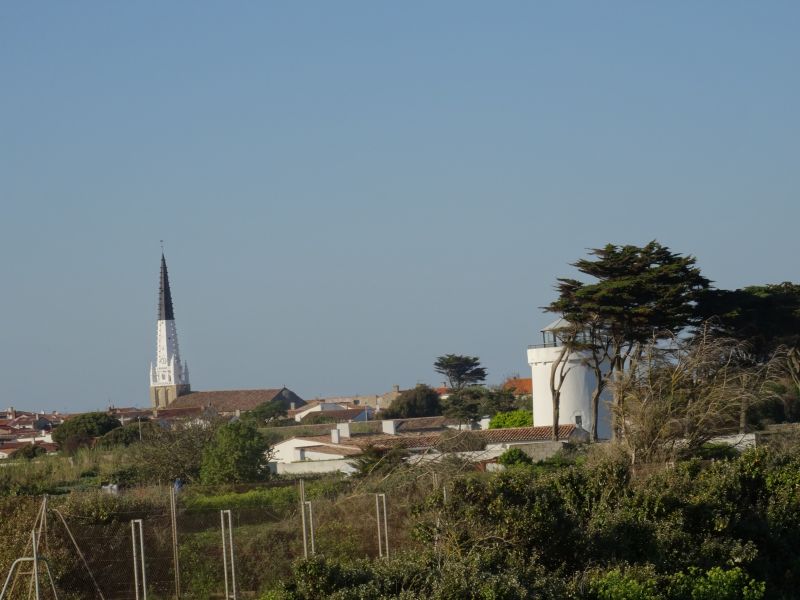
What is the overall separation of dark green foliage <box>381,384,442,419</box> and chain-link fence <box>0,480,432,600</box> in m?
64.2

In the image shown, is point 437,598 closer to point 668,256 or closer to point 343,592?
point 343,592

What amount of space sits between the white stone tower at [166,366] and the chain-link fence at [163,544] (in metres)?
114

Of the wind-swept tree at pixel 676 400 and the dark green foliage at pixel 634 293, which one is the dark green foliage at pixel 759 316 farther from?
the wind-swept tree at pixel 676 400

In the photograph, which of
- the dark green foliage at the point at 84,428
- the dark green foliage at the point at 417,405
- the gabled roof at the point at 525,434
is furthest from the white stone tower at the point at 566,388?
the dark green foliage at the point at 417,405

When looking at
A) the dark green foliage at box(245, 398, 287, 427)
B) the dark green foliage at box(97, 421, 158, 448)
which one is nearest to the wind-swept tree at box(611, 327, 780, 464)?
A: the dark green foliage at box(97, 421, 158, 448)

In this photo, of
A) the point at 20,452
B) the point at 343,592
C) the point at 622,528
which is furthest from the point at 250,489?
the point at 20,452

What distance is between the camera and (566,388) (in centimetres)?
4781

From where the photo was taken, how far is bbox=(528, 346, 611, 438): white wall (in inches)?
1863

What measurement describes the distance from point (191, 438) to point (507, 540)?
27655 millimetres

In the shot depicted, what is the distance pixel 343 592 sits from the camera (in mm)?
9469

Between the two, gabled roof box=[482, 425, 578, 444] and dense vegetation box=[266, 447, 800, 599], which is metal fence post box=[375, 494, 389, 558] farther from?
gabled roof box=[482, 425, 578, 444]

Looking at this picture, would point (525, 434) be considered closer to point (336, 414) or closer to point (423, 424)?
point (423, 424)

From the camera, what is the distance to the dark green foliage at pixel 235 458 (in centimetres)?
3297

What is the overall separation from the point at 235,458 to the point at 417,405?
51695 millimetres
